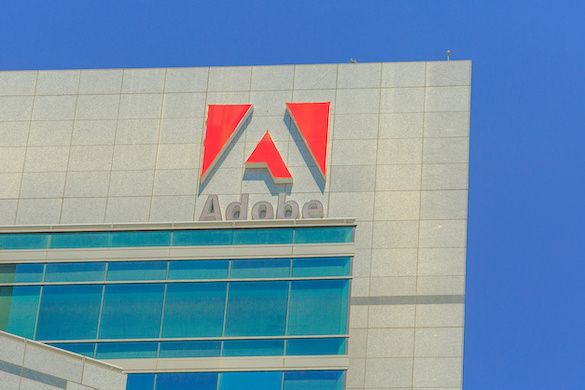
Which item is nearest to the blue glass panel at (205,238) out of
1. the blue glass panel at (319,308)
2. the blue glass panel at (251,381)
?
the blue glass panel at (319,308)

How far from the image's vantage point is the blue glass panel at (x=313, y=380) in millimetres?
65500

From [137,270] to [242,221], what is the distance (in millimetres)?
4396

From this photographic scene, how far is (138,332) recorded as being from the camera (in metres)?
67.6

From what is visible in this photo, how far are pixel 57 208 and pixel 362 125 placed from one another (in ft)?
42.3

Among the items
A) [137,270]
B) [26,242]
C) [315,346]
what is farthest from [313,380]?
[26,242]

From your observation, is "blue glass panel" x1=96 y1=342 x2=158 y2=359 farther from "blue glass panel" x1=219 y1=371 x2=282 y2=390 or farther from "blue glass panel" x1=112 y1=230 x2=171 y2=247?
"blue glass panel" x1=112 y1=230 x2=171 y2=247

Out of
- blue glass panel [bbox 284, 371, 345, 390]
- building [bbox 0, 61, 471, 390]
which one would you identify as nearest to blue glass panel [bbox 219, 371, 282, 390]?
building [bbox 0, 61, 471, 390]

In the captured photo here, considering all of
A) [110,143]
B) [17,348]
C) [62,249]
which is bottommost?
[17,348]

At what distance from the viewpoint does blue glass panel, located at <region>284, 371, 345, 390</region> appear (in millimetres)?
65500

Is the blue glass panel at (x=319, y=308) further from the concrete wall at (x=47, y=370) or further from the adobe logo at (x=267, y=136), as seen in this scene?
the concrete wall at (x=47, y=370)

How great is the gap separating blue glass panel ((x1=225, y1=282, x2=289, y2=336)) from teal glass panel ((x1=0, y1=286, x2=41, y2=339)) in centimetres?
751

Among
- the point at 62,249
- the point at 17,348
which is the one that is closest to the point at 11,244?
the point at 62,249

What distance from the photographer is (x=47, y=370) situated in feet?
179

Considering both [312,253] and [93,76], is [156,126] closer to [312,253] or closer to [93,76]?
[93,76]
